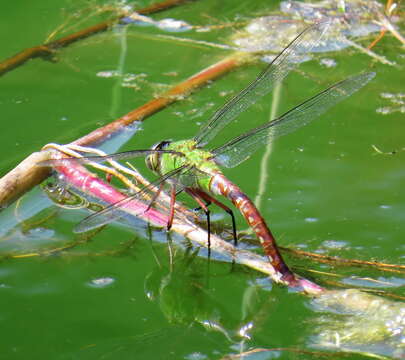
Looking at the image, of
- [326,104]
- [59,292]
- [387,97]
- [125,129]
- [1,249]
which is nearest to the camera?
[59,292]

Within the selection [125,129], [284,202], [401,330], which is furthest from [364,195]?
[125,129]

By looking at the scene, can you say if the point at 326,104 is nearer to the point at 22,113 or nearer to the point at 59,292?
the point at 59,292

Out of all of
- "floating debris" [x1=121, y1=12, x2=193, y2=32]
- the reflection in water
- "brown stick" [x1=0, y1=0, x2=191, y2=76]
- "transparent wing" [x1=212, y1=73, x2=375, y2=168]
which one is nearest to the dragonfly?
"transparent wing" [x1=212, y1=73, x2=375, y2=168]

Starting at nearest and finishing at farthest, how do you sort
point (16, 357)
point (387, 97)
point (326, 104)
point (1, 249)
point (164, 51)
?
1. point (16, 357)
2. point (1, 249)
3. point (326, 104)
4. point (387, 97)
5. point (164, 51)

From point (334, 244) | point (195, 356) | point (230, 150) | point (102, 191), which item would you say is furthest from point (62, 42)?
point (195, 356)

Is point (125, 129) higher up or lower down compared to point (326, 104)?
lower down

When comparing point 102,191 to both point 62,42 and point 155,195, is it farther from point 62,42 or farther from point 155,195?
point 62,42

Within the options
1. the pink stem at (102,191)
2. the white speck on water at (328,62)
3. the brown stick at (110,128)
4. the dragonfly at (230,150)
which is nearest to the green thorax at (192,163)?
the dragonfly at (230,150)

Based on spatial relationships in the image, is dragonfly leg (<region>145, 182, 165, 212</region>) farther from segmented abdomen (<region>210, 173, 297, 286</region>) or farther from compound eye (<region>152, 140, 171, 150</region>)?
compound eye (<region>152, 140, 171, 150</region>)
